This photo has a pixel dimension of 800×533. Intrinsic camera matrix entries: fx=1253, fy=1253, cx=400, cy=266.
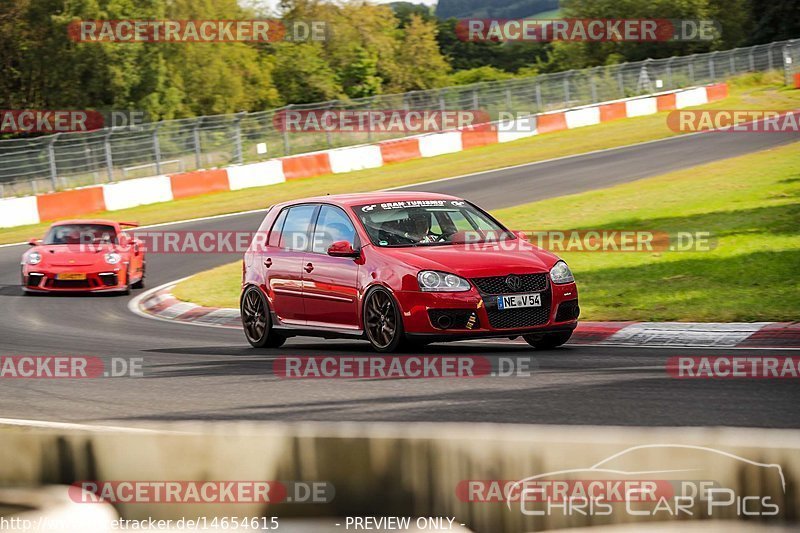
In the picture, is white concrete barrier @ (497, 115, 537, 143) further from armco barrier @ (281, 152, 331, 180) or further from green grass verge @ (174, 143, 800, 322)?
green grass verge @ (174, 143, 800, 322)

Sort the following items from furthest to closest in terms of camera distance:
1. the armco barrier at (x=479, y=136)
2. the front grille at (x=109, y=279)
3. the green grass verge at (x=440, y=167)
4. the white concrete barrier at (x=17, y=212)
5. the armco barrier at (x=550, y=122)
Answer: the armco barrier at (x=550, y=122) → the armco barrier at (x=479, y=136) → the green grass verge at (x=440, y=167) → the white concrete barrier at (x=17, y=212) → the front grille at (x=109, y=279)

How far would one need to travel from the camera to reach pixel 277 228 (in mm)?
13250

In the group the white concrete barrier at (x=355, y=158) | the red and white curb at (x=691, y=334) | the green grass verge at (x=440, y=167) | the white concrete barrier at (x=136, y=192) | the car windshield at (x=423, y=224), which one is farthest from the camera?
the white concrete barrier at (x=355, y=158)

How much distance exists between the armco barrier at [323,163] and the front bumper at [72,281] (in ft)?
36.4

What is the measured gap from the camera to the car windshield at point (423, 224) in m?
11.8

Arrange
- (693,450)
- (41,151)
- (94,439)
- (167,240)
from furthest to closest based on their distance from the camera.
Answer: (41,151)
(167,240)
(94,439)
(693,450)

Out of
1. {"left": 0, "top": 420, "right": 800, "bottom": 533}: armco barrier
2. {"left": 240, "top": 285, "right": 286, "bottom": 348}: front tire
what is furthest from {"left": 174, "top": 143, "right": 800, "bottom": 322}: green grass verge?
{"left": 0, "top": 420, "right": 800, "bottom": 533}: armco barrier

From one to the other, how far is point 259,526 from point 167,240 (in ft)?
72.3

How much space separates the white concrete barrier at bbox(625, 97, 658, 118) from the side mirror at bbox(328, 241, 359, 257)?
32359 millimetres

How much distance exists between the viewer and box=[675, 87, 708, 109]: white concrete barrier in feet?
142

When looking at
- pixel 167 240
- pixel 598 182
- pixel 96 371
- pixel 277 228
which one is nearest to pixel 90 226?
pixel 167 240

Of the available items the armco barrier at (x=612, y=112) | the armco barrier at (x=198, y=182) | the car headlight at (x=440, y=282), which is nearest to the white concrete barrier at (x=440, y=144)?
the armco barrier at (x=612, y=112)

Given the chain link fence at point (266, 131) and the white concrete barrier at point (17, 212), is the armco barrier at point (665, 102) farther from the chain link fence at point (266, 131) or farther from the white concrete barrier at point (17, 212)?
the white concrete barrier at point (17, 212)

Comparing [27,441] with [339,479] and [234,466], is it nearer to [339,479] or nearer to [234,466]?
[234,466]
